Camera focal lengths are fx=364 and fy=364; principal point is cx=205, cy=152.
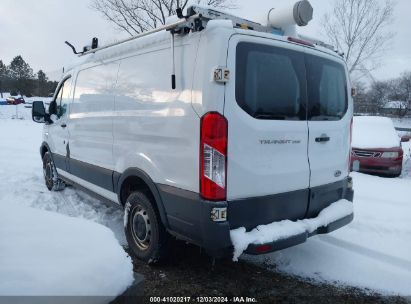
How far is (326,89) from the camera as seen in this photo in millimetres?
3930

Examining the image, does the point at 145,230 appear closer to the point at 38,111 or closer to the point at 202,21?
the point at 202,21

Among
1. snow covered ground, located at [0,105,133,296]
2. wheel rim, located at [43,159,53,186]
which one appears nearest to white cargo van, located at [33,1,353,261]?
snow covered ground, located at [0,105,133,296]

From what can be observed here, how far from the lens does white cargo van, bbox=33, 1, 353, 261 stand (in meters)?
2.97

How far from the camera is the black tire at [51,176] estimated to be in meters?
6.42

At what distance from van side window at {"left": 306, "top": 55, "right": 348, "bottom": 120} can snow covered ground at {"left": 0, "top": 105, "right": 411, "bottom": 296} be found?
1.54 metres

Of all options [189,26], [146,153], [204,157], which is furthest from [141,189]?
[189,26]

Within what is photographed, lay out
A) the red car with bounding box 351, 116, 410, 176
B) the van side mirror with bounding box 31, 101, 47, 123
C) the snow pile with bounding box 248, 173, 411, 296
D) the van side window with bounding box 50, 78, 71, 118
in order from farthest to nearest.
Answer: the red car with bounding box 351, 116, 410, 176 < the van side mirror with bounding box 31, 101, 47, 123 < the van side window with bounding box 50, 78, 71, 118 < the snow pile with bounding box 248, 173, 411, 296

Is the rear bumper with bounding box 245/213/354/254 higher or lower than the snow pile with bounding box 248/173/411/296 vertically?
higher

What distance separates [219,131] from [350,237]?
8.70ft

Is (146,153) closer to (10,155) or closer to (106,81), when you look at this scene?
(106,81)

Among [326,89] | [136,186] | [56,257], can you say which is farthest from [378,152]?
[56,257]

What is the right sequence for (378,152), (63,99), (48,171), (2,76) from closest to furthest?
(63,99) → (48,171) → (378,152) → (2,76)

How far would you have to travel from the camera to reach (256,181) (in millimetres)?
3166

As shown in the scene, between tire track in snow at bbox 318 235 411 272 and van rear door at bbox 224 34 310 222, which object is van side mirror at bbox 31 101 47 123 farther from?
tire track in snow at bbox 318 235 411 272
